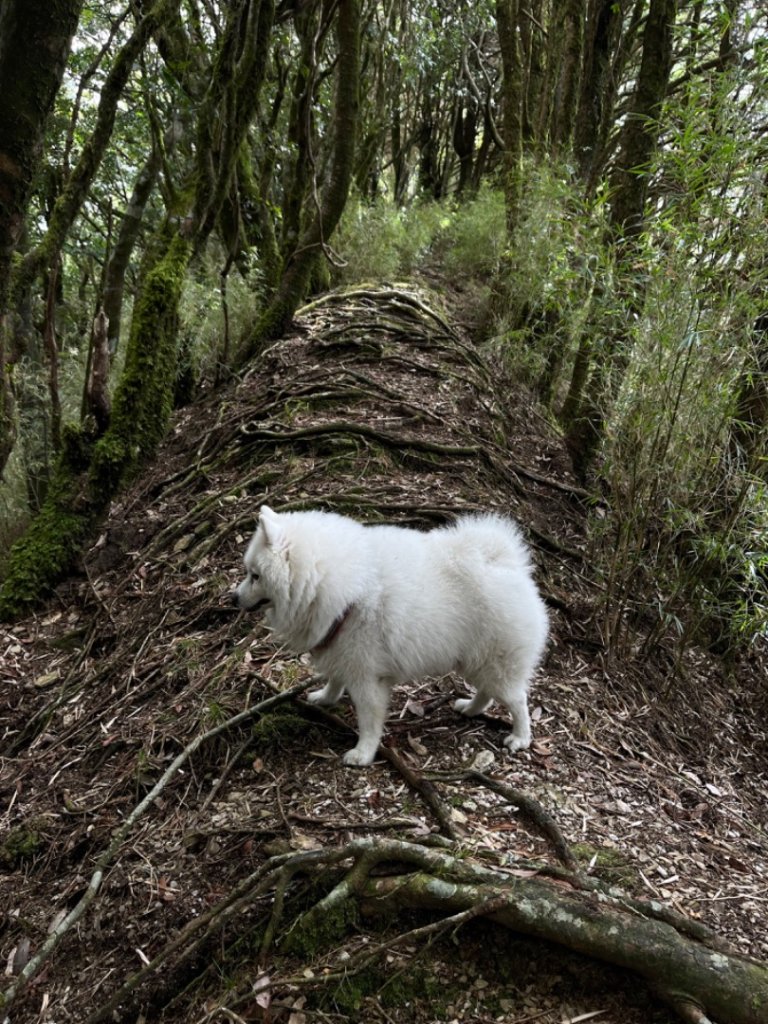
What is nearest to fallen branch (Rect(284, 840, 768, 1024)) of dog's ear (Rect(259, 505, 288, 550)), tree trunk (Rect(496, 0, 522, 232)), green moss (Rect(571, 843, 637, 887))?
green moss (Rect(571, 843, 637, 887))

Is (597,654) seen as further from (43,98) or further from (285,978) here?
(43,98)

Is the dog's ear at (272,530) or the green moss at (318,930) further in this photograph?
the dog's ear at (272,530)

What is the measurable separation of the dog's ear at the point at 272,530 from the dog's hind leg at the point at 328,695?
0.80m

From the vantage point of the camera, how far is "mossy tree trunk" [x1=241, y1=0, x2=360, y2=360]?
7227 millimetres

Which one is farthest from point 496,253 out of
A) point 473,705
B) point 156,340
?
point 473,705

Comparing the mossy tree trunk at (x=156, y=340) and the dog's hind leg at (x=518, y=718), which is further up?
the mossy tree trunk at (x=156, y=340)

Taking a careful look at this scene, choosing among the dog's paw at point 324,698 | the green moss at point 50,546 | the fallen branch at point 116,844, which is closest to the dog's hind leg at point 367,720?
the dog's paw at point 324,698

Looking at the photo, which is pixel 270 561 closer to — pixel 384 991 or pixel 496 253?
pixel 384 991

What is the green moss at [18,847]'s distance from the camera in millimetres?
3102

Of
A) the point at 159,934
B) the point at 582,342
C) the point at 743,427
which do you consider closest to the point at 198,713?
the point at 159,934

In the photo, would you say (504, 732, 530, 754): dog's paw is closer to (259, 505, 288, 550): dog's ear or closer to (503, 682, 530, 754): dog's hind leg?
(503, 682, 530, 754): dog's hind leg

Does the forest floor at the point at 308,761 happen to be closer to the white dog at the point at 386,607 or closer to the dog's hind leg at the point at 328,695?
the dog's hind leg at the point at 328,695

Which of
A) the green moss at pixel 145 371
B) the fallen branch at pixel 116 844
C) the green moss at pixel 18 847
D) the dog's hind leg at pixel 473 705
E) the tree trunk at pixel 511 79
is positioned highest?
the tree trunk at pixel 511 79

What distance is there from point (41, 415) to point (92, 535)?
4614 mm
